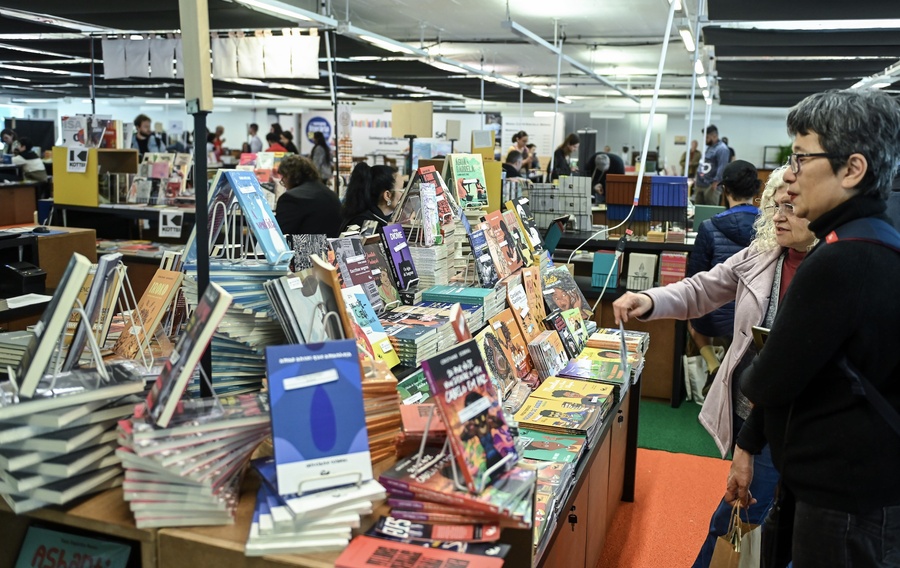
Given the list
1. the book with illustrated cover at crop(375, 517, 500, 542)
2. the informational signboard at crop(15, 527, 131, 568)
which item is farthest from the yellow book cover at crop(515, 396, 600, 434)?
the informational signboard at crop(15, 527, 131, 568)

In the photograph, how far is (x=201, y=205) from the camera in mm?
1960

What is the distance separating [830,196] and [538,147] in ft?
60.6

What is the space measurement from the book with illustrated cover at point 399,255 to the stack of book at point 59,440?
5.14ft

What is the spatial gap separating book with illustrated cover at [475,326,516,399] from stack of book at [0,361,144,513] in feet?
5.07

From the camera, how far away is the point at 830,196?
178 cm

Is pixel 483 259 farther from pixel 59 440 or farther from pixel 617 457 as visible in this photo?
pixel 59 440

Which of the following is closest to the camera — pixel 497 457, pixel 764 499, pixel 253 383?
pixel 497 457

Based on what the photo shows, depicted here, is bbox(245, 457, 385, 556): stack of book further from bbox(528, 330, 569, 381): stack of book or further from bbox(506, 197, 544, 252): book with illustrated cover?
bbox(506, 197, 544, 252): book with illustrated cover

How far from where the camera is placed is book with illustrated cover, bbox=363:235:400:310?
121 inches

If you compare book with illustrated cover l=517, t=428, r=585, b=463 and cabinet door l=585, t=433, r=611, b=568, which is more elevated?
book with illustrated cover l=517, t=428, r=585, b=463

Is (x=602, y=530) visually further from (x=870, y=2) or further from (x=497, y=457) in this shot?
(x=870, y=2)

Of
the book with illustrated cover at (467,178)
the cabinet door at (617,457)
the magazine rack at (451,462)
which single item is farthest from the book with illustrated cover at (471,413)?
the book with illustrated cover at (467,178)

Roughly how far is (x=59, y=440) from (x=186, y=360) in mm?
340

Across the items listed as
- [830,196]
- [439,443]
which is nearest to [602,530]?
[439,443]
